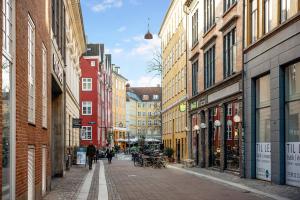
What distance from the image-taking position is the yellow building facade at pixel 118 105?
118000 millimetres

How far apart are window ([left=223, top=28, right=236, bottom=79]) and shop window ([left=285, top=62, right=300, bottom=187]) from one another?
24.2 feet

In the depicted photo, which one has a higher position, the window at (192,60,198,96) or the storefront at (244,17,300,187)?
the window at (192,60,198,96)

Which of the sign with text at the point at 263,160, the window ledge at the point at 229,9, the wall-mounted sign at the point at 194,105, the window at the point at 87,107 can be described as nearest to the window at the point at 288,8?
the sign with text at the point at 263,160

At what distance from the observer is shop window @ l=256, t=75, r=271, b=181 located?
20.6m

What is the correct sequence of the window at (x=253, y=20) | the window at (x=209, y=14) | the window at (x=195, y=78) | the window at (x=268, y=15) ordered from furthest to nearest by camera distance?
the window at (x=195, y=78), the window at (x=209, y=14), the window at (x=253, y=20), the window at (x=268, y=15)

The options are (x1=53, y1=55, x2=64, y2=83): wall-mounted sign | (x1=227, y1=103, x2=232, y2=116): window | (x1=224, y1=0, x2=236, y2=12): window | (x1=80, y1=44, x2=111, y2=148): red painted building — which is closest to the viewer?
(x1=53, y1=55, x2=64, y2=83): wall-mounted sign

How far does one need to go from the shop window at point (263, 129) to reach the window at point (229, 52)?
4.17 meters

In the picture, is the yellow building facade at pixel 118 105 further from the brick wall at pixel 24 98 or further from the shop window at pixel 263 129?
the brick wall at pixel 24 98

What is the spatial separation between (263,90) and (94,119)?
6373 cm

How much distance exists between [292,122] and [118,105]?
10726 centimetres

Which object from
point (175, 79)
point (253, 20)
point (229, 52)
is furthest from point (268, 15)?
point (175, 79)

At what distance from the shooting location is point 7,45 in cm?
803

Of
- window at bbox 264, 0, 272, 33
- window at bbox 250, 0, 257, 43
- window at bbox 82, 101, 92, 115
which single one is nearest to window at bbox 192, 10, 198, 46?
window at bbox 250, 0, 257, 43

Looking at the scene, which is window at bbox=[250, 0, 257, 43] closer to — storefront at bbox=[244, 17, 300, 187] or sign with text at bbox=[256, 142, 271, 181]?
storefront at bbox=[244, 17, 300, 187]
